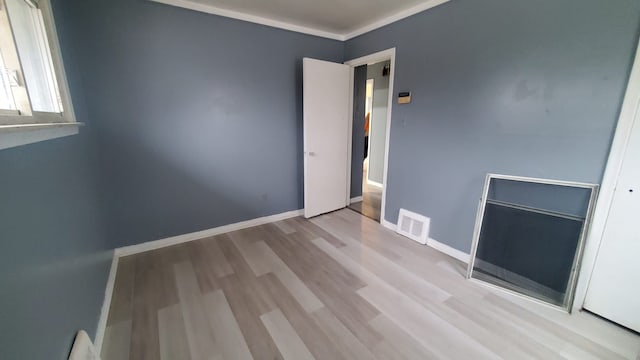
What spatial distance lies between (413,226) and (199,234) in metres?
2.44

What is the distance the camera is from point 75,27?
204 centimetres

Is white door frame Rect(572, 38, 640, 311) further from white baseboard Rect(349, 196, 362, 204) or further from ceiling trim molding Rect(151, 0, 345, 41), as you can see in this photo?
ceiling trim molding Rect(151, 0, 345, 41)

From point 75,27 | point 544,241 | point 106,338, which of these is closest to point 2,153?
point 106,338

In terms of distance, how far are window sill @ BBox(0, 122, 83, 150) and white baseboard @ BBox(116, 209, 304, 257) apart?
159cm

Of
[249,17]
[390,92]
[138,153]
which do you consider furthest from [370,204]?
[138,153]

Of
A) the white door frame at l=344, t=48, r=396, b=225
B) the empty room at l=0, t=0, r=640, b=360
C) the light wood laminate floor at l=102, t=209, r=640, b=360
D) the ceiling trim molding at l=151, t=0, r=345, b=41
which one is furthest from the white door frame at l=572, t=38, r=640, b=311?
the ceiling trim molding at l=151, t=0, r=345, b=41

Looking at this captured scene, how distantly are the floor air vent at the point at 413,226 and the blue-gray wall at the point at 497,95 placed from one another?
0.10 metres

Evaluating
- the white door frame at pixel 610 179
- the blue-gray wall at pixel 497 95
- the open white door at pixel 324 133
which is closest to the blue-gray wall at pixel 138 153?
the open white door at pixel 324 133

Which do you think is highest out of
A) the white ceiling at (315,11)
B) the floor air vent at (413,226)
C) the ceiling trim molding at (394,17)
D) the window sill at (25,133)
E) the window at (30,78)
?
the white ceiling at (315,11)

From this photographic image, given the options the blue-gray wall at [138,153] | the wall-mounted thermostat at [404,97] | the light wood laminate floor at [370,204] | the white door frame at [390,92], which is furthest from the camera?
the light wood laminate floor at [370,204]

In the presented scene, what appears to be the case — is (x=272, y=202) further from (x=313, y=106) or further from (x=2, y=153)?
(x=2, y=153)

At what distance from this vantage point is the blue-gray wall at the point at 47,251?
72cm

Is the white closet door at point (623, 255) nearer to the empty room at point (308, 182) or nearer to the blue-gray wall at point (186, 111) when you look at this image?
the empty room at point (308, 182)

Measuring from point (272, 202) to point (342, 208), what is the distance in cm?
110
